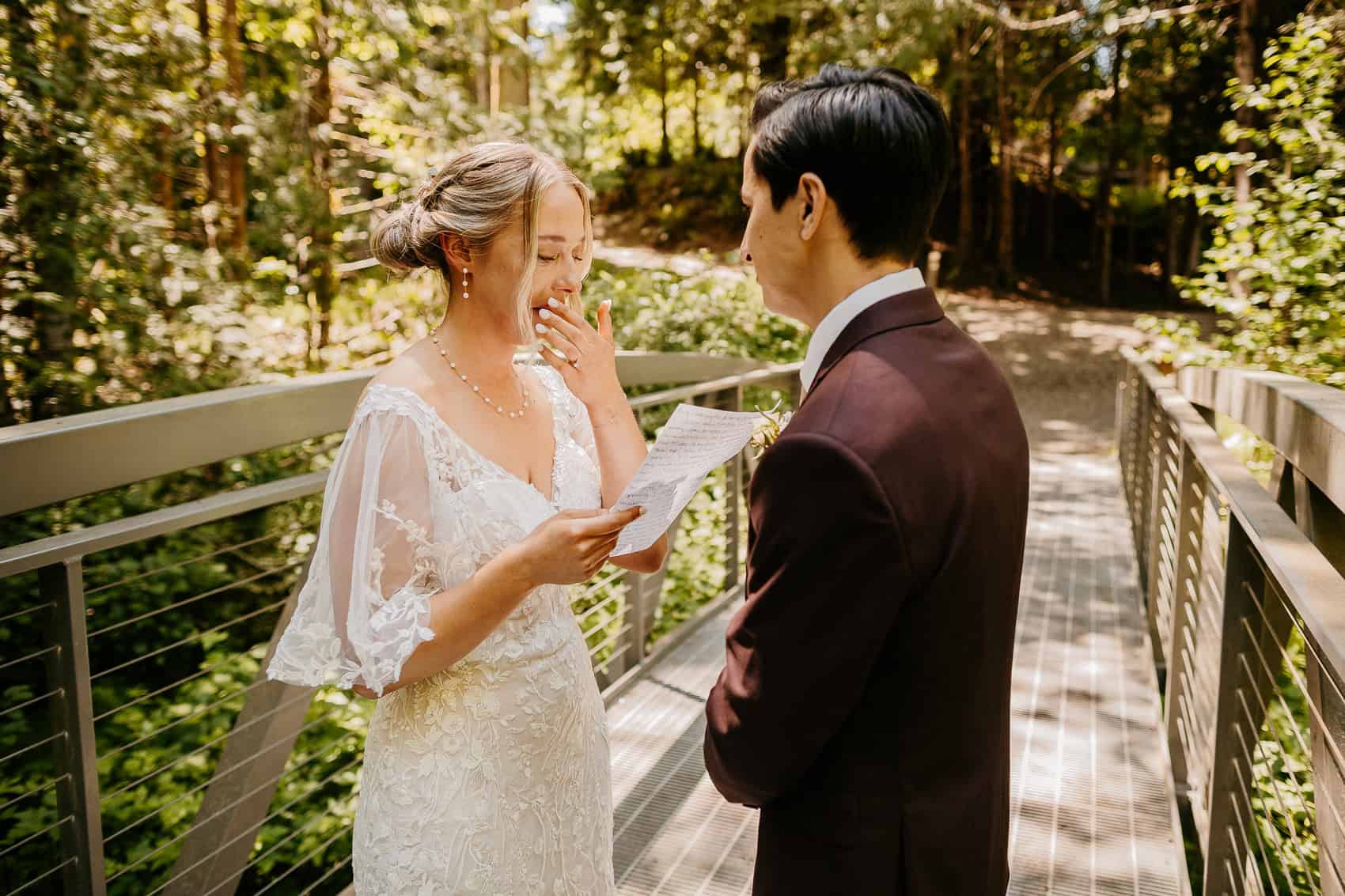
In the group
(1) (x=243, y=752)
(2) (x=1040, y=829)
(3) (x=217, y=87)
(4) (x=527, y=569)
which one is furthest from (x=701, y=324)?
(4) (x=527, y=569)

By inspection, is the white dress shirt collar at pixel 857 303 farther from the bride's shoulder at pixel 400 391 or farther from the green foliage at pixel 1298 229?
the green foliage at pixel 1298 229

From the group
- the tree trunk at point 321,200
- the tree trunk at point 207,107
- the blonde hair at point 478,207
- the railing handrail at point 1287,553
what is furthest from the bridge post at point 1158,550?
the tree trunk at point 207,107

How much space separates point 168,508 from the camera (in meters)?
1.89

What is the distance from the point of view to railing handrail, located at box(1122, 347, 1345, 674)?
52.4 inches

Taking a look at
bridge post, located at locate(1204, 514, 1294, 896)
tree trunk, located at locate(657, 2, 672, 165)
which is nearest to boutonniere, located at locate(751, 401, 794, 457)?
bridge post, located at locate(1204, 514, 1294, 896)

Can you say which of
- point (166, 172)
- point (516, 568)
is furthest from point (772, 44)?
point (516, 568)

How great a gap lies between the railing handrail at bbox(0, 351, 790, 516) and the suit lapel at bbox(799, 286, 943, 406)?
52.7 inches

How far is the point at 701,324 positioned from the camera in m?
8.79

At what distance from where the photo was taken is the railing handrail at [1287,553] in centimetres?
133

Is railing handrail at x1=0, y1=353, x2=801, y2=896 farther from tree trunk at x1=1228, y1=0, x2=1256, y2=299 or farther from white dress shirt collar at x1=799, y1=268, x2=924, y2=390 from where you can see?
tree trunk at x1=1228, y1=0, x2=1256, y2=299

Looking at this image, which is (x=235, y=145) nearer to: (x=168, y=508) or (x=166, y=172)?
(x=166, y=172)

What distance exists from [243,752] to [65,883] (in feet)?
1.86

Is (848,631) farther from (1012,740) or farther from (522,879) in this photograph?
(1012,740)

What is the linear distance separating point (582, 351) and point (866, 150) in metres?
0.80
